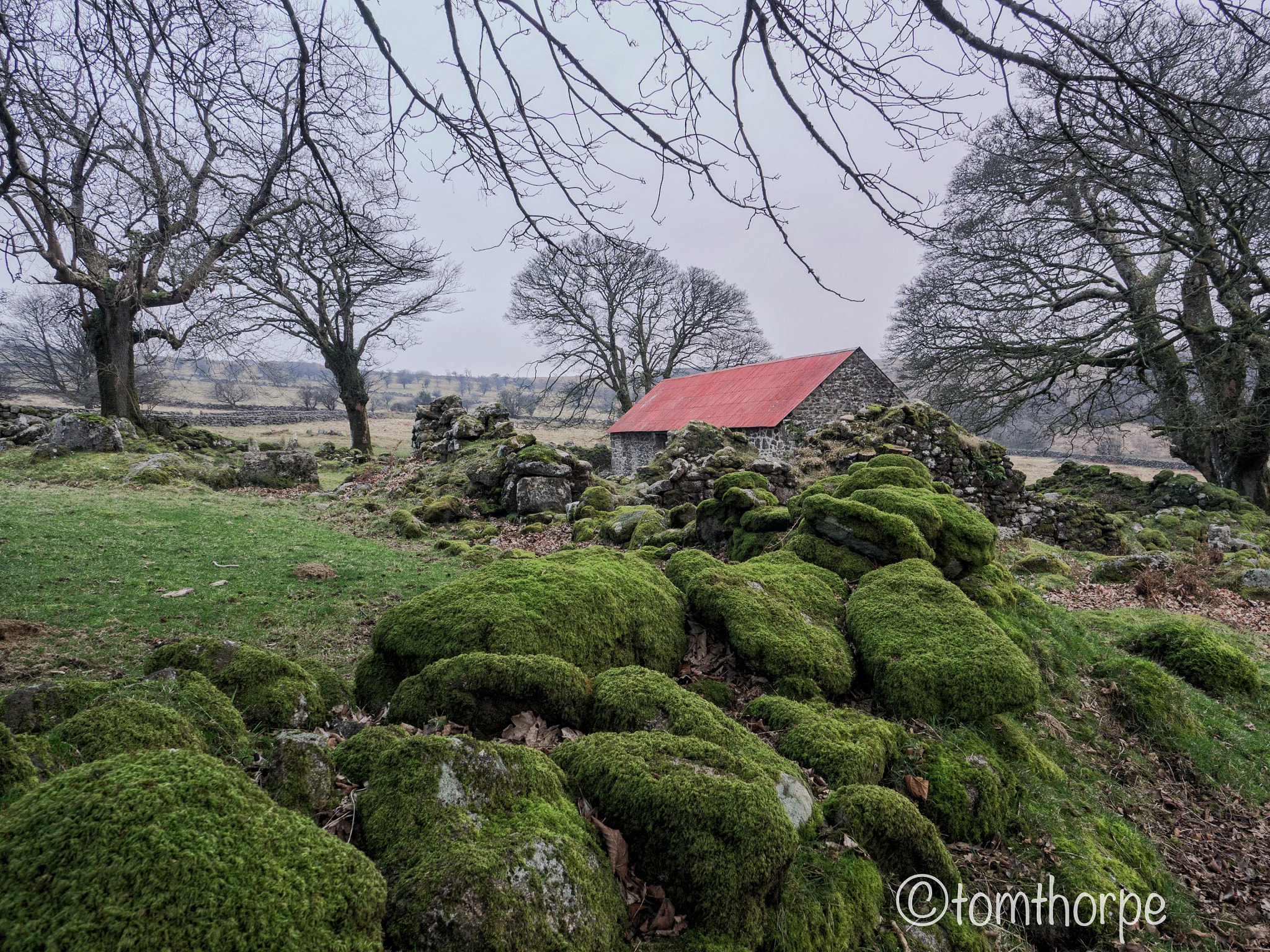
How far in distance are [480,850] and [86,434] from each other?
22.4 meters

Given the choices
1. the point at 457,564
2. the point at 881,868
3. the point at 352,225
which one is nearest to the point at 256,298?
the point at 457,564

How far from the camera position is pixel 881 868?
116 inches

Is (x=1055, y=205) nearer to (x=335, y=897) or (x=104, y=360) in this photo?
(x=335, y=897)

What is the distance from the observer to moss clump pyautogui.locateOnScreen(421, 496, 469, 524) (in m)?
13.8

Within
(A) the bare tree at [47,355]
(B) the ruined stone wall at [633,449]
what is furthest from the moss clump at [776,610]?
(A) the bare tree at [47,355]

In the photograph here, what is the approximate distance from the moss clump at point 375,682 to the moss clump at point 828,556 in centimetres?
432

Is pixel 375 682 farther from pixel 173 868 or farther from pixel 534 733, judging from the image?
pixel 173 868

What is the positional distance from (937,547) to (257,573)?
871 centimetres

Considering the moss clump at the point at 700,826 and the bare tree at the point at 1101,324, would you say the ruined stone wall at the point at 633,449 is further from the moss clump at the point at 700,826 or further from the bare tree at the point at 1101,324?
the moss clump at the point at 700,826

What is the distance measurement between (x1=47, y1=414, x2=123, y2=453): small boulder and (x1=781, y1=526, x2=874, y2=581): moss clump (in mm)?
20944

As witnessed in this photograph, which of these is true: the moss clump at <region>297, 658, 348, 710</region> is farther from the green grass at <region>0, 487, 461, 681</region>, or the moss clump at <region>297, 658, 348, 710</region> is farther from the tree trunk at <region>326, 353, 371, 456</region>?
the tree trunk at <region>326, 353, 371, 456</region>

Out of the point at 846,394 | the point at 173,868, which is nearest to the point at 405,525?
the point at 173,868

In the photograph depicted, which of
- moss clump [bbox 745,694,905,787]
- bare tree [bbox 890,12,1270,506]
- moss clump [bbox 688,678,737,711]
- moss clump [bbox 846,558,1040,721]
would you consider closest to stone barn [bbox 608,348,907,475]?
bare tree [bbox 890,12,1270,506]

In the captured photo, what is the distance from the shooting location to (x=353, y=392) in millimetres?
27016
